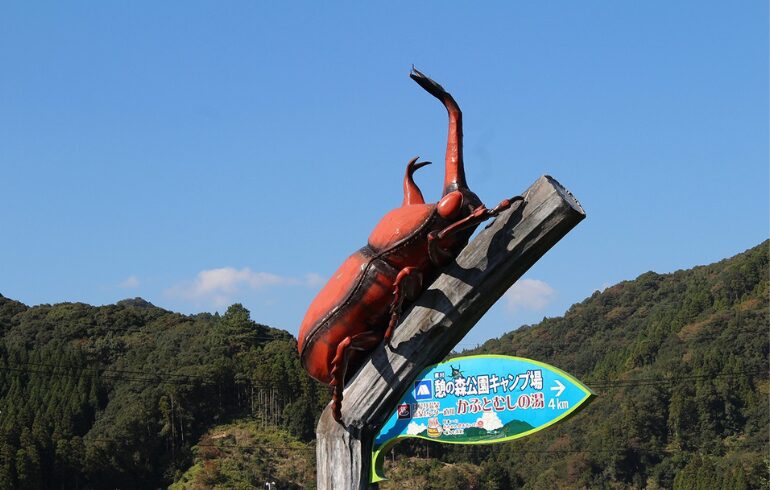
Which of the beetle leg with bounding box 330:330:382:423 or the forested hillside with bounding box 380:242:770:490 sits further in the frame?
the forested hillside with bounding box 380:242:770:490

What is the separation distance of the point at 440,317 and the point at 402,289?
15 centimetres

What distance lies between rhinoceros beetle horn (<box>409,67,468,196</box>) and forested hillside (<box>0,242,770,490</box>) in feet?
126

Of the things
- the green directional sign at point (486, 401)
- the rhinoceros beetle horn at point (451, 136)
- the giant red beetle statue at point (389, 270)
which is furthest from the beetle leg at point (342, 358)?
the green directional sign at point (486, 401)

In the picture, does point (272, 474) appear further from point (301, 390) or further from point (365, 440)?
point (365, 440)

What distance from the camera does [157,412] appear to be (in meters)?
47.9

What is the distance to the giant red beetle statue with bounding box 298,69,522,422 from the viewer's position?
348 centimetres

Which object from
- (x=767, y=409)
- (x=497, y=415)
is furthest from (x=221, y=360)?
(x=497, y=415)

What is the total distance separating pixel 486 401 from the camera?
11.2 m

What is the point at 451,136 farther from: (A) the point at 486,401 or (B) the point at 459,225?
(A) the point at 486,401

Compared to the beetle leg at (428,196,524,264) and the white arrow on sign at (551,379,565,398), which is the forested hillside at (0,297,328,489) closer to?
the white arrow on sign at (551,379,565,398)

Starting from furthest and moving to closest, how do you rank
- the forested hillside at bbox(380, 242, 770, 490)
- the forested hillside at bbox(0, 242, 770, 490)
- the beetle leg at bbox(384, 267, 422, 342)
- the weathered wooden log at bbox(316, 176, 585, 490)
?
the forested hillside at bbox(380, 242, 770, 490)
the forested hillside at bbox(0, 242, 770, 490)
the beetle leg at bbox(384, 267, 422, 342)
the weathered wooden log at bbox(316, 176, 585, 490)

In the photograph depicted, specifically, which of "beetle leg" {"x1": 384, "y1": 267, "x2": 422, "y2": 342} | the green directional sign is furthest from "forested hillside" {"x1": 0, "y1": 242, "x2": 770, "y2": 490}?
"beetle leg" {"x1": 384, "y1": 267, "x2": 422, "y2": 342}

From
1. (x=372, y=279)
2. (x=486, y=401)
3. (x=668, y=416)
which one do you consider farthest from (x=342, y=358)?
(x=668, y=416)

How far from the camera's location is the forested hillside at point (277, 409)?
144 feet
